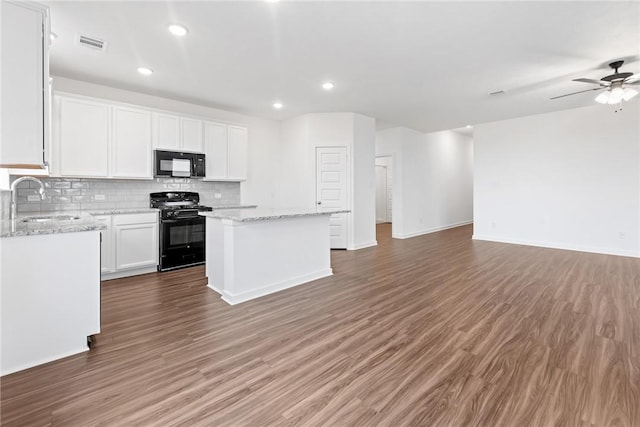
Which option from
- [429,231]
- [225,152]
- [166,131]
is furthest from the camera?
[429,231]

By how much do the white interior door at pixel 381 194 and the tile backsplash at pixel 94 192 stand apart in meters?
7.23

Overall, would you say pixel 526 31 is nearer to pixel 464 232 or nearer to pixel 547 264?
pixel 547 264

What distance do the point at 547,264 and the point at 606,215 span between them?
1.96 metres

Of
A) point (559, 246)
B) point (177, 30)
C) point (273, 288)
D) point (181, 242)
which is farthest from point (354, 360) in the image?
point (559, 246)

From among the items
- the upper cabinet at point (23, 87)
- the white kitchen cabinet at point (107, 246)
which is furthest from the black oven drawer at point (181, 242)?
the upper cabinet at point (23, 87)

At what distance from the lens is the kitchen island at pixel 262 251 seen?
3152mm

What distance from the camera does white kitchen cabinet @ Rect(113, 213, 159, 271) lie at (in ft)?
13.0

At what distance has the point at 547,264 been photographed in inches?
184

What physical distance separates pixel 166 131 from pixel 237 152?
1.23 metres

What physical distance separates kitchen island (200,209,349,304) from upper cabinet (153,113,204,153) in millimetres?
1795

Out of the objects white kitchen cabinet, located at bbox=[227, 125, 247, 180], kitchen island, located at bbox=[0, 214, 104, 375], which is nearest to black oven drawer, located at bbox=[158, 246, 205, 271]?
white kitchen cabinet, located at bbox=[227, 125, 247, 180]

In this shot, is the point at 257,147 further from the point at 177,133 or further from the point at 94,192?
the point at 94,192

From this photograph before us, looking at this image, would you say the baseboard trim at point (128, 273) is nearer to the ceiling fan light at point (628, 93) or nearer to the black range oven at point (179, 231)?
the black range oven at point (179, 231)

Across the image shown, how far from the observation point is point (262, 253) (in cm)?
336
